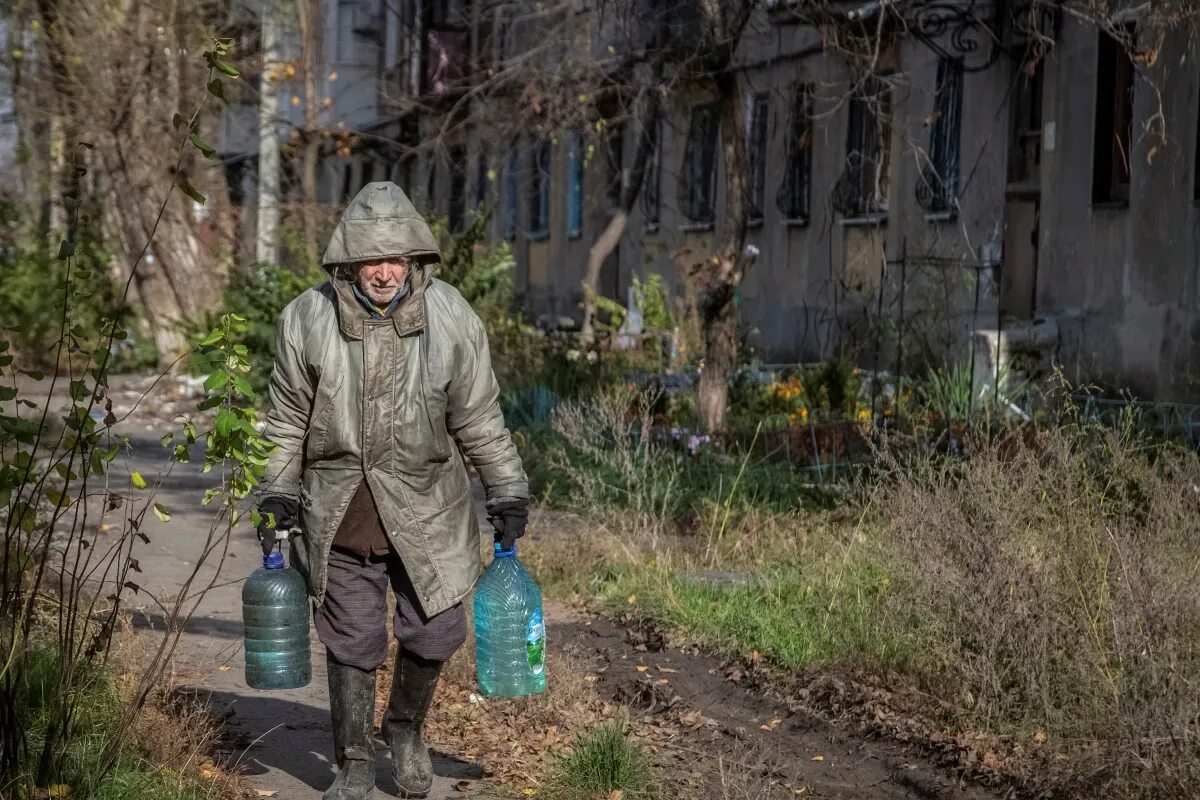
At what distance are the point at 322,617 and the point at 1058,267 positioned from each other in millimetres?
11417

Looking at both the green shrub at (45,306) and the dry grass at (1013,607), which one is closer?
the dry grass at (1013,607)

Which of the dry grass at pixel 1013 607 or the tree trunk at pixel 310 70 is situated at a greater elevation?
the tree trunk at pixel 310 70

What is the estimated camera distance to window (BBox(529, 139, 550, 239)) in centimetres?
2869

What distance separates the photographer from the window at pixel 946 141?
17.2 m

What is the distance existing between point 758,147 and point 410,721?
16.9m

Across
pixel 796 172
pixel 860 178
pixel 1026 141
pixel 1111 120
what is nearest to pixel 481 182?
pixel 796 172

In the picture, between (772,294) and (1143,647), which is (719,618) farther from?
(772,294)

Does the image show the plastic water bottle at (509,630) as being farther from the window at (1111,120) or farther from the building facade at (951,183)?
the window at (1111,120)

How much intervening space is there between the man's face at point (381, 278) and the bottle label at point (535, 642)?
3.50ft

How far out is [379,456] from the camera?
199 inches

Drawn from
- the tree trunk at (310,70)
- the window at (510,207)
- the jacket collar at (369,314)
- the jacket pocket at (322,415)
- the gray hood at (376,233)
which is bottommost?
the jacket pocket at (322,415)

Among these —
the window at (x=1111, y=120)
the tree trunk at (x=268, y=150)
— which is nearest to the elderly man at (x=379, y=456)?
the window at (x=1111, y=120)

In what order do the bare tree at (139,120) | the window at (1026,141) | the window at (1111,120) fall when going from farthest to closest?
the bare tree at (139,120)
the window at (1026,141)
the window at (1111,120)

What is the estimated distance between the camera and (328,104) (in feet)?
74.2
